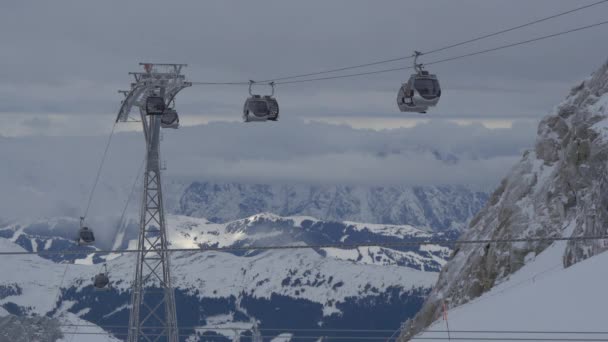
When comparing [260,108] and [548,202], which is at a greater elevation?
[548,202]

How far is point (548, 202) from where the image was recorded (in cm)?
10175

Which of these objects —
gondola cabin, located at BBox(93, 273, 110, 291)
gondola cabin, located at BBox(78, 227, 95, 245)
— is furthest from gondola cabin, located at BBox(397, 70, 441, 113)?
gondola cabin, located at BBox(93, 273, 110, 291)

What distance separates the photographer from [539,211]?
103125 mm

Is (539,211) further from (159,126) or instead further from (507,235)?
(159,126)

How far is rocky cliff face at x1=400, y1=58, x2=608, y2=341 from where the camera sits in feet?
272

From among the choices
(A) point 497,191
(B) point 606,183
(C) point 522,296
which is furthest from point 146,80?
(A) point 497,191

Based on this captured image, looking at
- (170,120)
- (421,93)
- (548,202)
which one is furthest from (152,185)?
(548,202)

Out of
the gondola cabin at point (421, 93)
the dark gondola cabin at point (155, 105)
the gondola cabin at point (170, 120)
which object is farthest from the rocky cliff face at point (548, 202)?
the dark gondola cabin at point (155, 105)

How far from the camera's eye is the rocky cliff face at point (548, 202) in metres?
82.9

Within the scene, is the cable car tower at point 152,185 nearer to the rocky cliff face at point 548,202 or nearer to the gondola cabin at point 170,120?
the gondola cabin at point 170,120

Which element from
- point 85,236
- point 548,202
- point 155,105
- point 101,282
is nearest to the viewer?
point 155,105

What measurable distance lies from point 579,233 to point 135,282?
39409mm

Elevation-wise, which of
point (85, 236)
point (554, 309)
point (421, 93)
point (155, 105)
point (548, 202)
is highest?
point (548, 202)

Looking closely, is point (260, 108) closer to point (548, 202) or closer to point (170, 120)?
point (170, 120)
